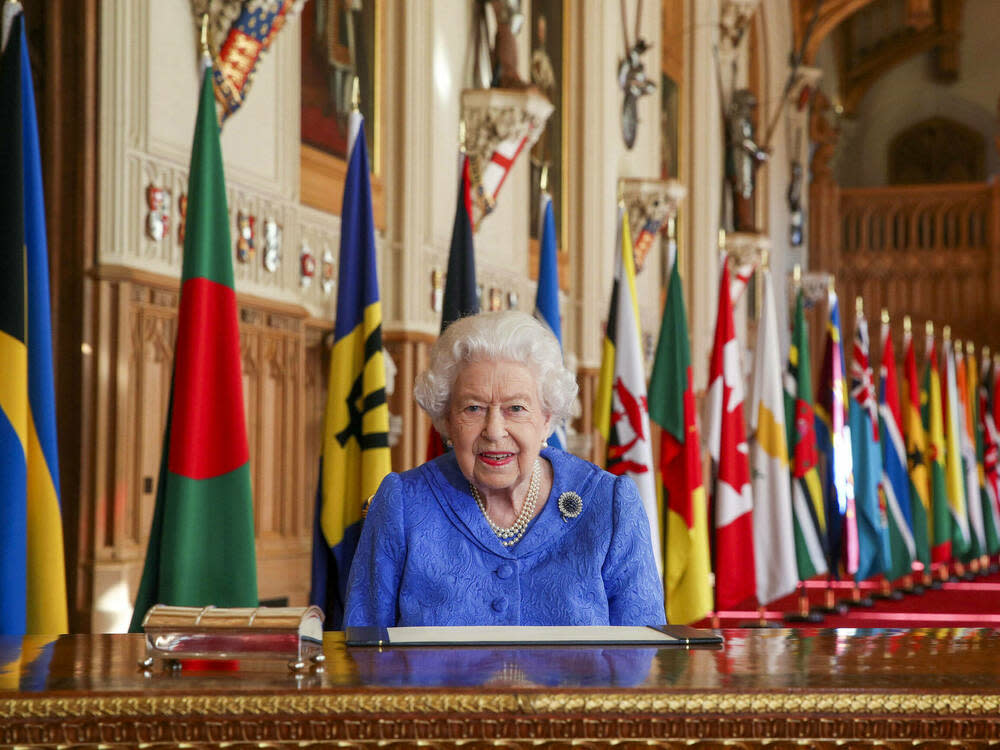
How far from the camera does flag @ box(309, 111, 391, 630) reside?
5.23 m

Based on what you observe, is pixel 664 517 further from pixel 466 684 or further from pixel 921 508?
pixel 921 508

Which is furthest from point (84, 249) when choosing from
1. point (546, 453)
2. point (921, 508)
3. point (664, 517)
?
point (921, 508)

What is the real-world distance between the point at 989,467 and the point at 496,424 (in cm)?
1589

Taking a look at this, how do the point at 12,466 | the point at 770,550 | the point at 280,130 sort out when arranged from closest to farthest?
the point at 12,466
the point at 280,130
the point at 770,550

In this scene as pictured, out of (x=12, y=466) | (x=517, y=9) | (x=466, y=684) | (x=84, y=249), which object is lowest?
(x=466, y=684)

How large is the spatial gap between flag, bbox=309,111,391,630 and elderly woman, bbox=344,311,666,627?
224 centimetres

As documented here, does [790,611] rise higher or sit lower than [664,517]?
lower

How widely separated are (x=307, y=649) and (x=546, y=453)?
1101 millimetres

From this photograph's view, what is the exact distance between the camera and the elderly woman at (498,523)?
9.40ft

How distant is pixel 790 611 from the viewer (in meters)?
11.8

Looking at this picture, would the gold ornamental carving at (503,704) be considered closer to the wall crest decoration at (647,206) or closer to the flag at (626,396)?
the flag at (626,396)

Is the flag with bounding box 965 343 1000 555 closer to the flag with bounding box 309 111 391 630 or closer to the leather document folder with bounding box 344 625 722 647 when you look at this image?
the flag with bounding box 309 111 391 630

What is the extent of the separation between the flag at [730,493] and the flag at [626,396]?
1067 mm

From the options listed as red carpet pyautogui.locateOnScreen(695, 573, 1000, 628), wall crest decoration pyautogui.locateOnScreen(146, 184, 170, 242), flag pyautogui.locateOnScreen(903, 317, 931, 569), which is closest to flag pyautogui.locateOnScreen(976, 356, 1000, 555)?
flag pyautogui.locateOnScreen(903, 317, 931, 569)
